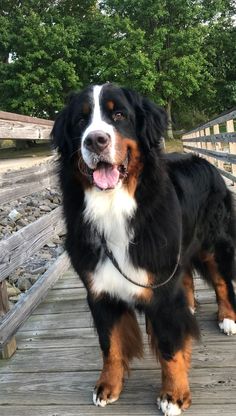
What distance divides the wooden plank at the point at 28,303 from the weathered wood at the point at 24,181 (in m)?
0.70

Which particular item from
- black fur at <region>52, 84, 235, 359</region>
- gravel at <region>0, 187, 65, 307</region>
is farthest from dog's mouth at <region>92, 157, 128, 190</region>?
gravel at <region>0, 187, 65, 307</region>

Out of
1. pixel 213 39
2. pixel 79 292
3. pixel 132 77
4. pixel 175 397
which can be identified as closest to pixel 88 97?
pixel 175 397

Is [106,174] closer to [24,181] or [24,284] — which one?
[24,181]

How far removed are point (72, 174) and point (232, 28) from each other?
3304 centimetres

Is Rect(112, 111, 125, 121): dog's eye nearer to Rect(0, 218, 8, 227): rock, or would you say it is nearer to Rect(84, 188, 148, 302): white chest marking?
Rect(84, 188, 148, 302): white chest marking

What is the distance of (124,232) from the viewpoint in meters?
A: 2.15

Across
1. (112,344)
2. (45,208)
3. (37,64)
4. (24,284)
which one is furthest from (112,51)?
(112,344)

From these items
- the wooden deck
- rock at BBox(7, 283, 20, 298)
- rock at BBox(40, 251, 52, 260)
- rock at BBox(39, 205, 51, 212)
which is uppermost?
the wooden deck

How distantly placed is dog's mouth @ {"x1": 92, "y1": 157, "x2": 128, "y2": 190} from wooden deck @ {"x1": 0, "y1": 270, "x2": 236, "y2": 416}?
1018 millimetres

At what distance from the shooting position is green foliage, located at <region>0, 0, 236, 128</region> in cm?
2703

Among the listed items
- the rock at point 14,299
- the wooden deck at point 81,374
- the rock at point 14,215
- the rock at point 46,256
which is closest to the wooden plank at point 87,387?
the wooden deck at point 81,374

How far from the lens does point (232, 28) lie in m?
31.8

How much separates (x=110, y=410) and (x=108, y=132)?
1258 mm

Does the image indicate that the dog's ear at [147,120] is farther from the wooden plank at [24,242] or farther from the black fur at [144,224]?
the wooden plank at [24,242]
